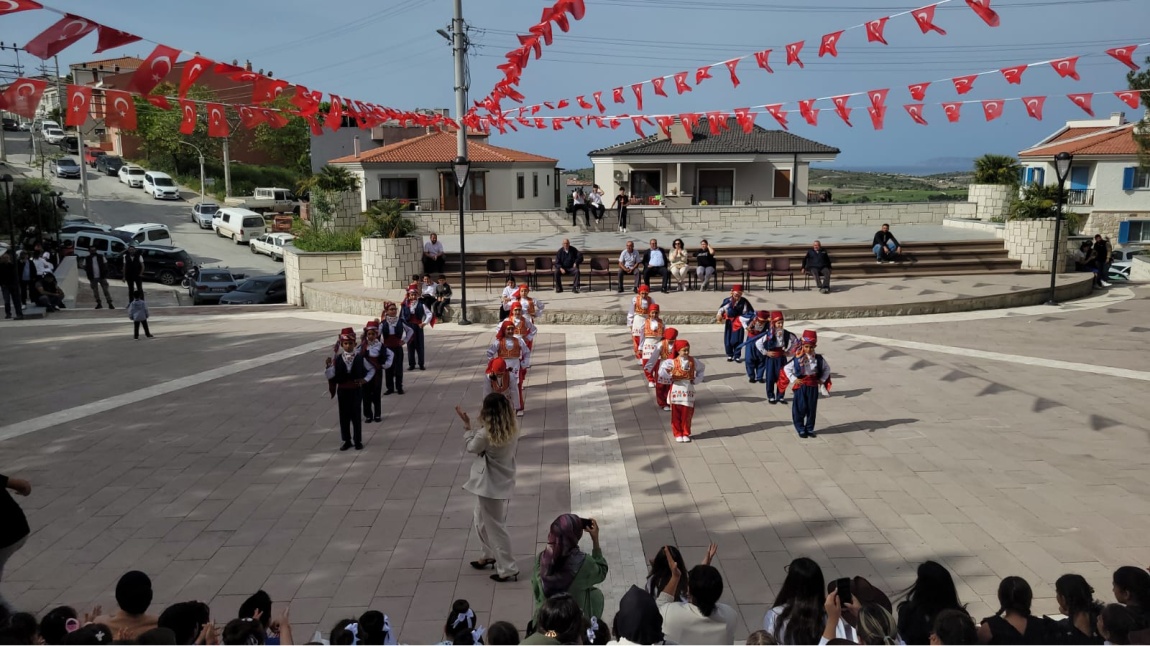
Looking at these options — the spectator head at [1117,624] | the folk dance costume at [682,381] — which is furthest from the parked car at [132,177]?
the spectator head at [1117,624]

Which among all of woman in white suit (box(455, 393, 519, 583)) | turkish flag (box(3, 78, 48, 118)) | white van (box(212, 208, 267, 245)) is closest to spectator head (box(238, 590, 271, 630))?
woman in white suit (box(455, 393, 519, 583))

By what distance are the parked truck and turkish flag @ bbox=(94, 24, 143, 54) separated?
44.4 m

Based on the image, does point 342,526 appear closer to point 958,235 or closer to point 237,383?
point 237,383

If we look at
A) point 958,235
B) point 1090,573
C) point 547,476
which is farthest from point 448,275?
point 1090,573

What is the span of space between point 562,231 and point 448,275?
25.3 ft

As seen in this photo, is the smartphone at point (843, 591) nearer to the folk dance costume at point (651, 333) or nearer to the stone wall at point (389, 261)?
the folk dance costume at point (651, 333)

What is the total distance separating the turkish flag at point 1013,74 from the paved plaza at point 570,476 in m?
4.70

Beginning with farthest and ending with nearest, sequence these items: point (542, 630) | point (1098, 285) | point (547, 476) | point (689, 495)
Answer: point (1098, 285), point (547, 476), point (689, 495), point (542, 630)

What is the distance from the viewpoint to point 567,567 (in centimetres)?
535

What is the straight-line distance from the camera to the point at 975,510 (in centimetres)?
862

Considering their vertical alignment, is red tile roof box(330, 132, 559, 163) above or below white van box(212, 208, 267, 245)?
above

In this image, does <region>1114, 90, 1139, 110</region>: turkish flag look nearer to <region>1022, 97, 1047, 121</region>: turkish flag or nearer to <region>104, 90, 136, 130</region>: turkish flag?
<region>1022, 97, 1047, 121</region>: turkish flag

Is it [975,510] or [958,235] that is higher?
[958,235]

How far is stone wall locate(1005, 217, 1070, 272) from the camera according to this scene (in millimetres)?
23406
